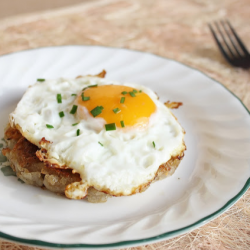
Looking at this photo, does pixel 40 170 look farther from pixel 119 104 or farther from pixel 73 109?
pixel 119 104

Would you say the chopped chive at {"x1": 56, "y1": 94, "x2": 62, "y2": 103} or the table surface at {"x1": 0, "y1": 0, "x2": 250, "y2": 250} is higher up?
the chopped chive at {"x1": 56, "y1": 94, "x2": 62, "y2": 103}

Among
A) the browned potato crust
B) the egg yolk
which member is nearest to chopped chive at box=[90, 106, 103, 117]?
the egg yolk

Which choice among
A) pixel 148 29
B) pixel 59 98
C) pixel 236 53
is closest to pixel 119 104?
pixel 59 98

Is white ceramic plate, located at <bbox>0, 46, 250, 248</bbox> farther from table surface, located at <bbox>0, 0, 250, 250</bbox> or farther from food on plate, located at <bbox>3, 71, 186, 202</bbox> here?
table surface, located at <bbox>0, 0, 250, 250</bbox>

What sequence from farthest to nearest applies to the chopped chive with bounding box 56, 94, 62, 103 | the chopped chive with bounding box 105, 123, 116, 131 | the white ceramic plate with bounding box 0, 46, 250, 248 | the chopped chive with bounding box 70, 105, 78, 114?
the chopped chive with bounding box 56, 94, 62, 103 < the chopped chive with bounding box 70, 105, 78, 114 < the chopped chive with bounding box 105, 123, 116, 131 < the white ceramic plate with bounding box 0, 46, 250, 248

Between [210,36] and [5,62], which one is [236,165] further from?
[210,36]

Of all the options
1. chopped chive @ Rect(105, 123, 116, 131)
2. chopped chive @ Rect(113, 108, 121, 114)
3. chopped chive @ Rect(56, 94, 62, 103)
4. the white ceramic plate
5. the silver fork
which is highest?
chopped chive @ Rect(56, 94, 62, 103)

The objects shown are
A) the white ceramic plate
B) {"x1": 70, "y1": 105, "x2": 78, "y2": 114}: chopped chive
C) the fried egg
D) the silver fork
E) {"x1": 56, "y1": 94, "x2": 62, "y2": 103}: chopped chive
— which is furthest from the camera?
the silver fork
